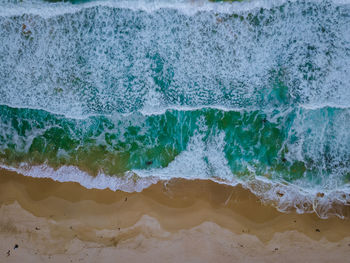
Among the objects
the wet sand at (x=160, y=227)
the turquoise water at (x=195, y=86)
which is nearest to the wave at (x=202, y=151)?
the turquoise water at (x=195, y=86)

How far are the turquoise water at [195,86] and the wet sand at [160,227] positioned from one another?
270 millimetres

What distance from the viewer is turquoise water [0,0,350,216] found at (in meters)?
3.63

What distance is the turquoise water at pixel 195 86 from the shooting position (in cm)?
363

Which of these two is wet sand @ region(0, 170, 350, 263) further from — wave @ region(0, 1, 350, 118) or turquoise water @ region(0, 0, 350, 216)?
wave @ region(0, 1, 350, 118)

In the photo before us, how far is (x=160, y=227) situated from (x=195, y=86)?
2.03 metres

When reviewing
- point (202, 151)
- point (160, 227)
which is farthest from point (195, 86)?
point (160, 227)

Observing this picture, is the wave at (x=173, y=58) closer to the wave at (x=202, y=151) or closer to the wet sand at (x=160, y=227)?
the wave at (x=202, y=151)

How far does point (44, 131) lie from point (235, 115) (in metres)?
2.81

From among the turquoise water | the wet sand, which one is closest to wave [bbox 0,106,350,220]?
the turquoise water

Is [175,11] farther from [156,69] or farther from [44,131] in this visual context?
[44,131]

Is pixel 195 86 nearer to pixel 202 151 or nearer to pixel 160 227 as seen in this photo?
pixel 202 151

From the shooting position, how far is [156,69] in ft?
12.3

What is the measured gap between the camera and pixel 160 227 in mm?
3771

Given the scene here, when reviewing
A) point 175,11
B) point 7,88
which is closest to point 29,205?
point 7,88
